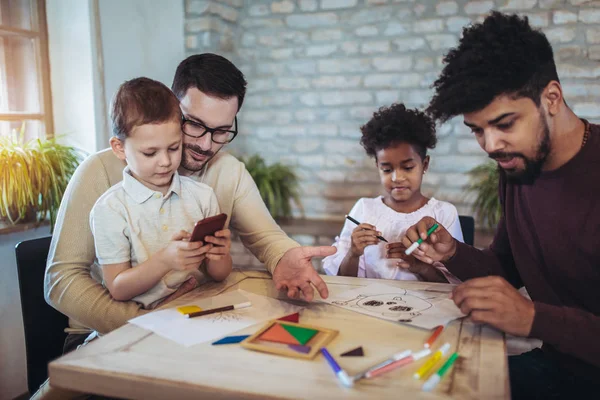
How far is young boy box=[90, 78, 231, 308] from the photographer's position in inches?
54.3

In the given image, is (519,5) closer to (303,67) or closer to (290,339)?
(303,67)

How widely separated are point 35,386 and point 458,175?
2.67 meters

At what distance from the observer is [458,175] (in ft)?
11.0

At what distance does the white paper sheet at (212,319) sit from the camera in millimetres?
1066

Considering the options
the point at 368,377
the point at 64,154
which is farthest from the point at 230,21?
the point at 368,377

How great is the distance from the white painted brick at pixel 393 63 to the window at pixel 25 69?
2016 millimetres

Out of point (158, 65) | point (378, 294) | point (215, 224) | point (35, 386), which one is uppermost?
point (158, 65)

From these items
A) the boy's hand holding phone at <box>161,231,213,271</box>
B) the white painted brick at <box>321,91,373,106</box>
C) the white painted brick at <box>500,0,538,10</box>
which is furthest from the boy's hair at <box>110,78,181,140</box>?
the white painted brick at <box>500,0,538,10</box>

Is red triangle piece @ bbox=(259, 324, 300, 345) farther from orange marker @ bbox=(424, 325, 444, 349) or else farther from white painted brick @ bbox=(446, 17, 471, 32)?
white painted brick @ bbox=(446, 17, 471, 32)

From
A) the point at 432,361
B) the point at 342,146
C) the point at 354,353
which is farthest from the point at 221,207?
the point at 342,146

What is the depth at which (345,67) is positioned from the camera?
3518mm

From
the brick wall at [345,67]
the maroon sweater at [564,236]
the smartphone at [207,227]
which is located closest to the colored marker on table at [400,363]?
the maroon sweater at [564,236]

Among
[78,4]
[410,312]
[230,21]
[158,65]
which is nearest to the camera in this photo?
[410,312]

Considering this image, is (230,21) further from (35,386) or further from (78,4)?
(35,386)
